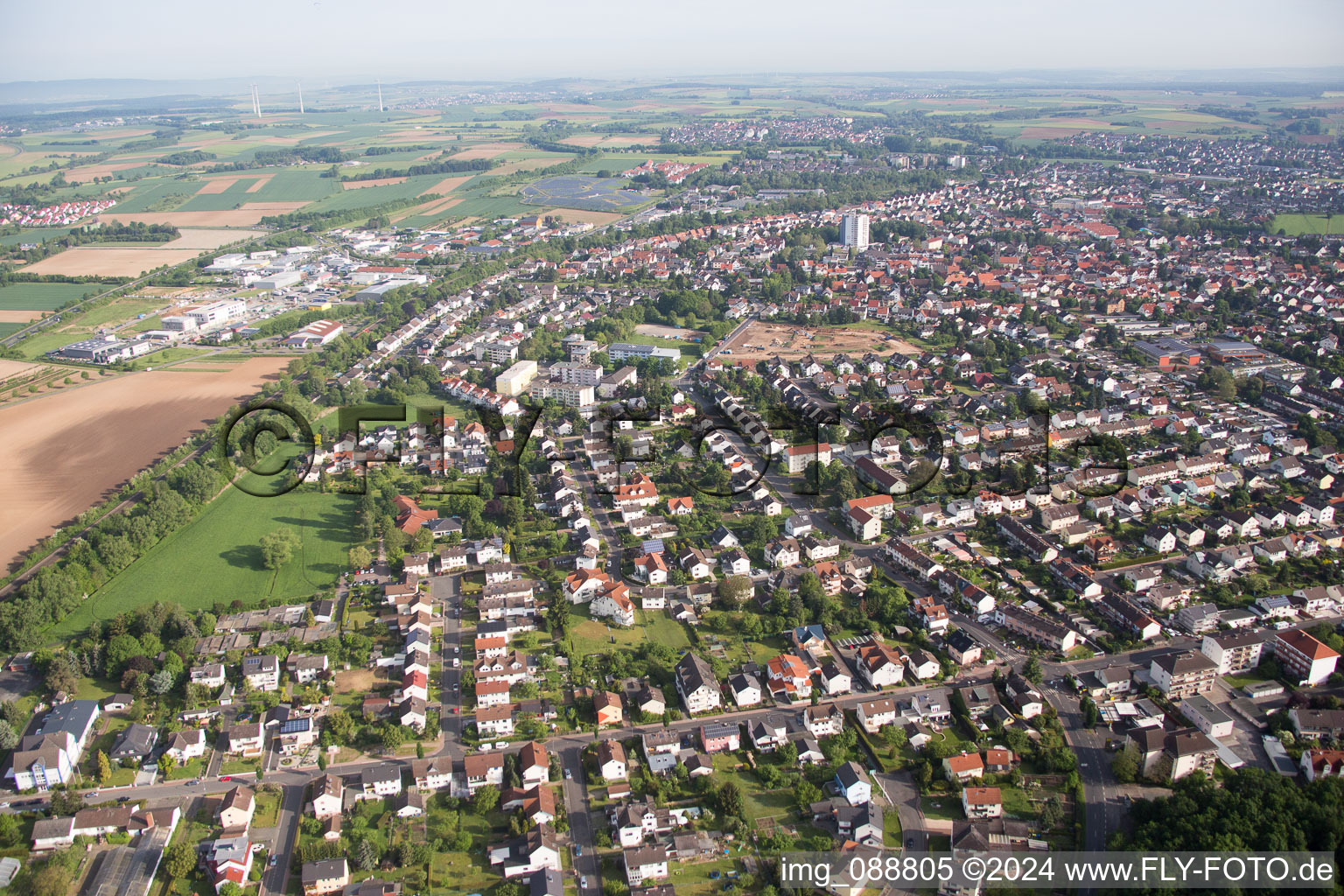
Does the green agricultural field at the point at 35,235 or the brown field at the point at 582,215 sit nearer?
the green agricultural field at the point at 35,235

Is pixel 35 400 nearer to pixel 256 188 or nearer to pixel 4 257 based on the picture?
pixel 4 257

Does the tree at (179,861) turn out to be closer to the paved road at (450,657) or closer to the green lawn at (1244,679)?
the paved road at (450,657)

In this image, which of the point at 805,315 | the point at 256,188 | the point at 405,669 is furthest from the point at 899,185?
the point at 405,669

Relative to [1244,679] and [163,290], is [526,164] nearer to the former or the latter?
[163,290]

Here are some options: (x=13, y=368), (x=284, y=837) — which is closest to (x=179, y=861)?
(x=284, y=837)

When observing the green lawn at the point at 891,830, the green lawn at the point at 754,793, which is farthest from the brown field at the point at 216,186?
the green lawn at the point at 891,830

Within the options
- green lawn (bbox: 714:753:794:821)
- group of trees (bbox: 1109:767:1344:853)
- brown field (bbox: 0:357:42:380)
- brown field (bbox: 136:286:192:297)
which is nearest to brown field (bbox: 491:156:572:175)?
brown field (bbox: 136:286:192:297)
